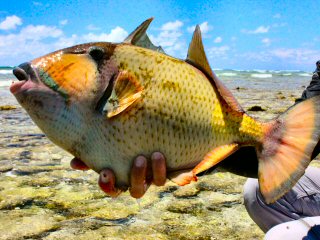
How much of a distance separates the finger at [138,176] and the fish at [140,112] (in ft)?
0.10

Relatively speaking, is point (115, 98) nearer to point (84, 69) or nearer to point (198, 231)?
point (84, 69)

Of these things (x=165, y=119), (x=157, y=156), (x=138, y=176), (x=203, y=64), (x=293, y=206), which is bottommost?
(x=293, y=206)

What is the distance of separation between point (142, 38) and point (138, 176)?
0.64 m

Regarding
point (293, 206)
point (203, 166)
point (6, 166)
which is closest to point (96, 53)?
point (203, 166)

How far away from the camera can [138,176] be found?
1.88m

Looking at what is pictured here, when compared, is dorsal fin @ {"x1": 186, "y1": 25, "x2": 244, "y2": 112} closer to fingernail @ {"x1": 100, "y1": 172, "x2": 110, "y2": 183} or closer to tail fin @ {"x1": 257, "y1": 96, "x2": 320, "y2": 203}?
tail fin @ {"x1": 257, "y1": 96, "x2": 320, "y2": 203}

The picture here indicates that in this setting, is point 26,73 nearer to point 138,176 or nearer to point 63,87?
point 63,87

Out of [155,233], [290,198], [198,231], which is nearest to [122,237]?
[155,233]

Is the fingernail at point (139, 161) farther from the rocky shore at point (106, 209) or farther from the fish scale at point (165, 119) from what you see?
the rocky shore at point (106, 209)

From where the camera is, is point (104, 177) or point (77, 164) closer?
point (104, 177)

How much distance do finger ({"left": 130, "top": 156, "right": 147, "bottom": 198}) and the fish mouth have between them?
0.53 meters

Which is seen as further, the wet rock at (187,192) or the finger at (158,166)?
the wet rock at (187,192)

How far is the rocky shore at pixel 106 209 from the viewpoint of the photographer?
3.02 m

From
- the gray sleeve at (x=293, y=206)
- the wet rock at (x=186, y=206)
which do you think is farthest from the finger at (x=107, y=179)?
the wet rock at (x=186, y=206)
